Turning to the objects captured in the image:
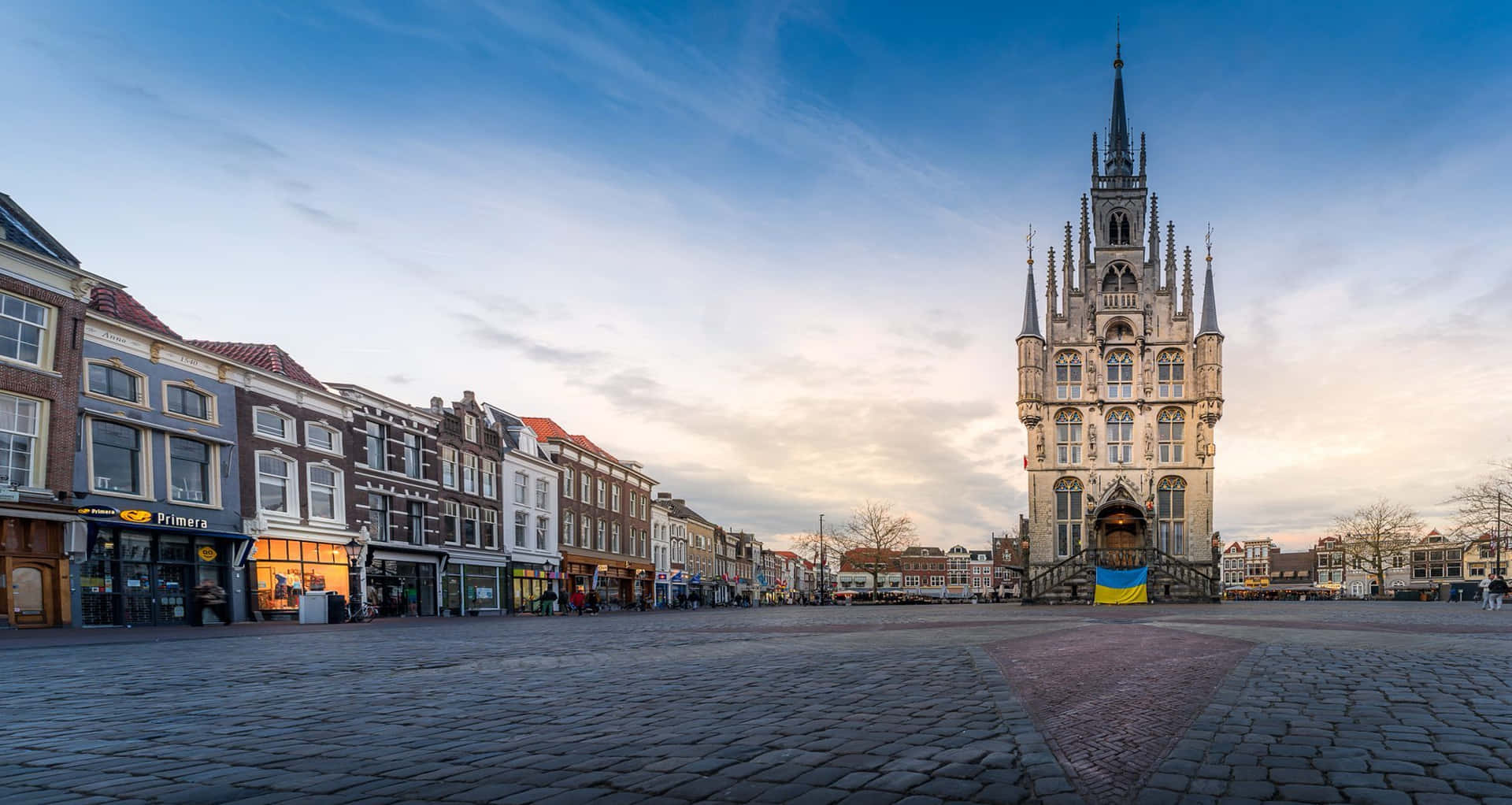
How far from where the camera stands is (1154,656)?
40.4 feet

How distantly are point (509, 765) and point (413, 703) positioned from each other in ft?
10.3

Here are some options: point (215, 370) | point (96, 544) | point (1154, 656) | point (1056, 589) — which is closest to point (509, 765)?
point (1154, 656)

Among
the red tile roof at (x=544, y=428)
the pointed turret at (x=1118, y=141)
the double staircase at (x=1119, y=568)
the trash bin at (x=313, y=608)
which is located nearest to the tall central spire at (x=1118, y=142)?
the pointed turret at (x=1118, y=141)

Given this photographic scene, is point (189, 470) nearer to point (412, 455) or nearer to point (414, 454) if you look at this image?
point (412, 455)

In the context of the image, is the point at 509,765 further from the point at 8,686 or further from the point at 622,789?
the point at 8,686

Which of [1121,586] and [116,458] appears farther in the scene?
[1121,586]

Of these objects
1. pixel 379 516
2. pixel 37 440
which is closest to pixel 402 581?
pixel 379 516

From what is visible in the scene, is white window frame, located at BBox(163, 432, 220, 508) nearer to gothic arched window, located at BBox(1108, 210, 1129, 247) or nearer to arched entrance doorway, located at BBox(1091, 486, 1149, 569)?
arched entrance doorway, located at BBox(1091, 486, 1149, 569)

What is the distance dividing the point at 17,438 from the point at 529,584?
2932cm

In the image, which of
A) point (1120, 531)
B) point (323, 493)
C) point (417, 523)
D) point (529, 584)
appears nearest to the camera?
point (323, 493)

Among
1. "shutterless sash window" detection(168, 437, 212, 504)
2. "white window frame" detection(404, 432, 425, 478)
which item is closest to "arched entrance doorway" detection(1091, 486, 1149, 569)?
"white window frame" detection(404, 432, 425, 478)

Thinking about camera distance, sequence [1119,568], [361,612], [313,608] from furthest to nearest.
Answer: [1119,568] → [361,612] → [313,608]

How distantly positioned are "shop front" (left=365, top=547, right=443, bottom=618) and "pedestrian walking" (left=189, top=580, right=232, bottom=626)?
6845 millimetres

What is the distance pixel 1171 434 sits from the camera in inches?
2264
